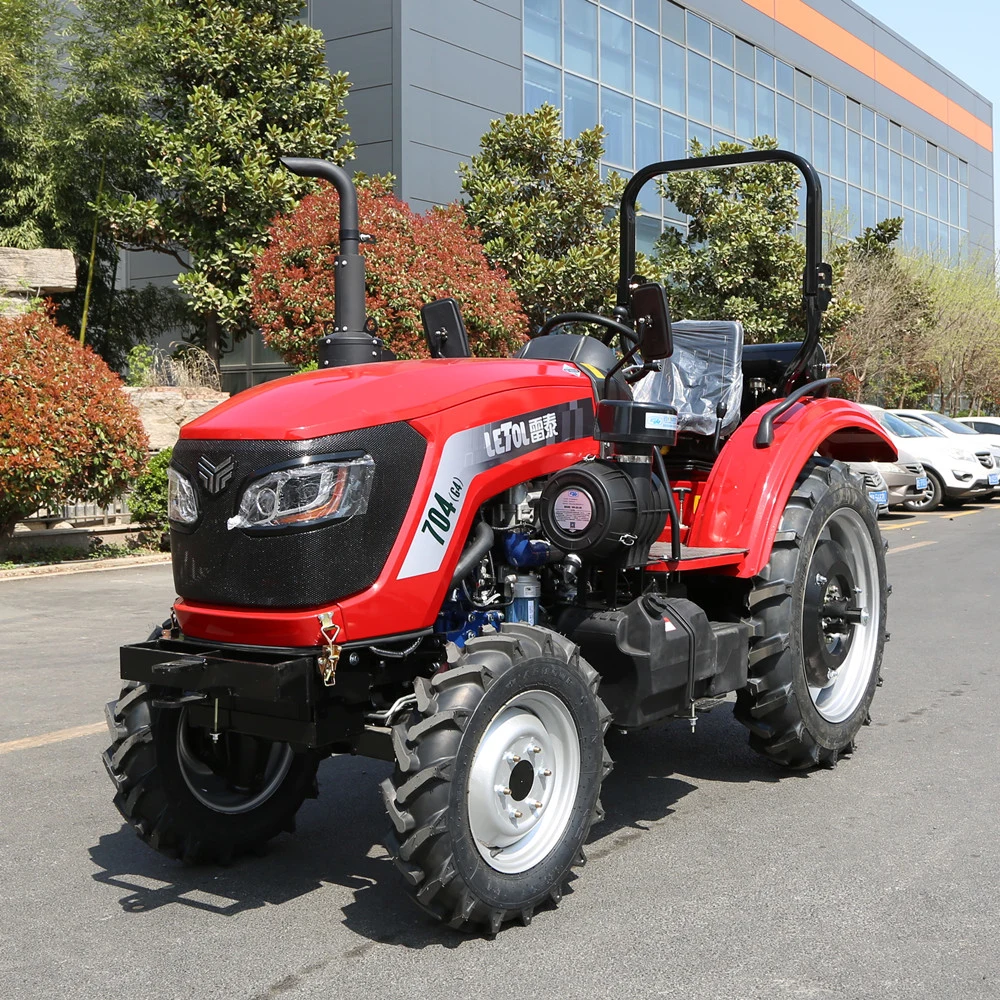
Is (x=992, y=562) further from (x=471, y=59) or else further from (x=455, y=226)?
(x=471, y=59)

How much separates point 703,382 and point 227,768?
2654 mm

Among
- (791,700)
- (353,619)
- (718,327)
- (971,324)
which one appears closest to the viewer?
(353,619)

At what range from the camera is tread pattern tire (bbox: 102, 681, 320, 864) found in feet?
13.3

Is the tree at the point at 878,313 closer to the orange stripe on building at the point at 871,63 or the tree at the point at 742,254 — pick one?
the tree at the point at 742,254

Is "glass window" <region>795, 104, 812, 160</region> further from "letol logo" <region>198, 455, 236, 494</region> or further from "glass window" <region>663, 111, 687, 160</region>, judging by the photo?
"letol logo" <region>198, 455, 236, 494</region>

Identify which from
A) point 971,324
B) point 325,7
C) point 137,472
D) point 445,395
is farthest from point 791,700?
point 971,324

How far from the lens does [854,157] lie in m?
40.4

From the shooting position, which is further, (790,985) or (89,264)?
(89,264)

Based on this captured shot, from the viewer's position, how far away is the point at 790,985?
3297 mm

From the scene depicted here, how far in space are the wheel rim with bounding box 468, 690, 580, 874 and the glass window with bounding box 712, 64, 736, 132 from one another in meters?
30.4

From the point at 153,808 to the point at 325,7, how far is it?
67.8ft

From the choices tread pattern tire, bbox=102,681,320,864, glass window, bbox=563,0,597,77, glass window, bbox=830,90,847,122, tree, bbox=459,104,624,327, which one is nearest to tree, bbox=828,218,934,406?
glass window, bbox=563,0,597,77

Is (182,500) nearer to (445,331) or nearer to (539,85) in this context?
(445,331)

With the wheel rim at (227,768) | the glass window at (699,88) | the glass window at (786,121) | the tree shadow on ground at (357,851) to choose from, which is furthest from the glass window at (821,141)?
the wheel rim at (227,768)
